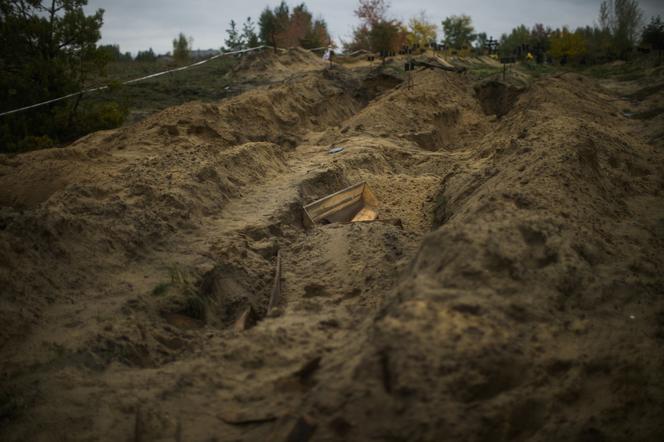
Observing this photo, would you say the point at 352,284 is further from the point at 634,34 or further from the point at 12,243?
the point at 634,34

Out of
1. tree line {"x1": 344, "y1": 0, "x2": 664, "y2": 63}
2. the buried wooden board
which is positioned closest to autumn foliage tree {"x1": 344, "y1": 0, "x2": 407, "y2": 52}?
tree line {"x1": 344, "y1": 0, "x2": 664, "y2": 63}

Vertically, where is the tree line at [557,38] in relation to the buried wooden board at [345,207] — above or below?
above

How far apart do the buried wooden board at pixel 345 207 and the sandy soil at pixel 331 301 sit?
0.23 meters

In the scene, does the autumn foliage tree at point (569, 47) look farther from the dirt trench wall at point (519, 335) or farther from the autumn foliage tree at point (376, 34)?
the dirt trench wall at point (519, 335)

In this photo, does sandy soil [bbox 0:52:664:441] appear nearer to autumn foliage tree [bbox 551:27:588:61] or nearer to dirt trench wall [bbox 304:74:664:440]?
dirt trench wall [bbox 304:74:664:440]

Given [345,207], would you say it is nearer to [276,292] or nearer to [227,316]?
[276,292]

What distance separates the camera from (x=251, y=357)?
9.96ft

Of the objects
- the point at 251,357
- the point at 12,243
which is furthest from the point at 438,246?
the point at 12,243

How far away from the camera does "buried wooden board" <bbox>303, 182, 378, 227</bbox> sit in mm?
6082

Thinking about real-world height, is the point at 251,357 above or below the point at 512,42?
below

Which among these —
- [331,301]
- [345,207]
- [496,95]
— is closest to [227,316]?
[331,301]

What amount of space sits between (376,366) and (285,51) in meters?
21.4

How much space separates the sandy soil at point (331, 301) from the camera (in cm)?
233

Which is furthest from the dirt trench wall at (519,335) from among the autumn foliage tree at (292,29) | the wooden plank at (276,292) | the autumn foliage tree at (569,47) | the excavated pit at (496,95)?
the autumn foliage tree at (569,47)
